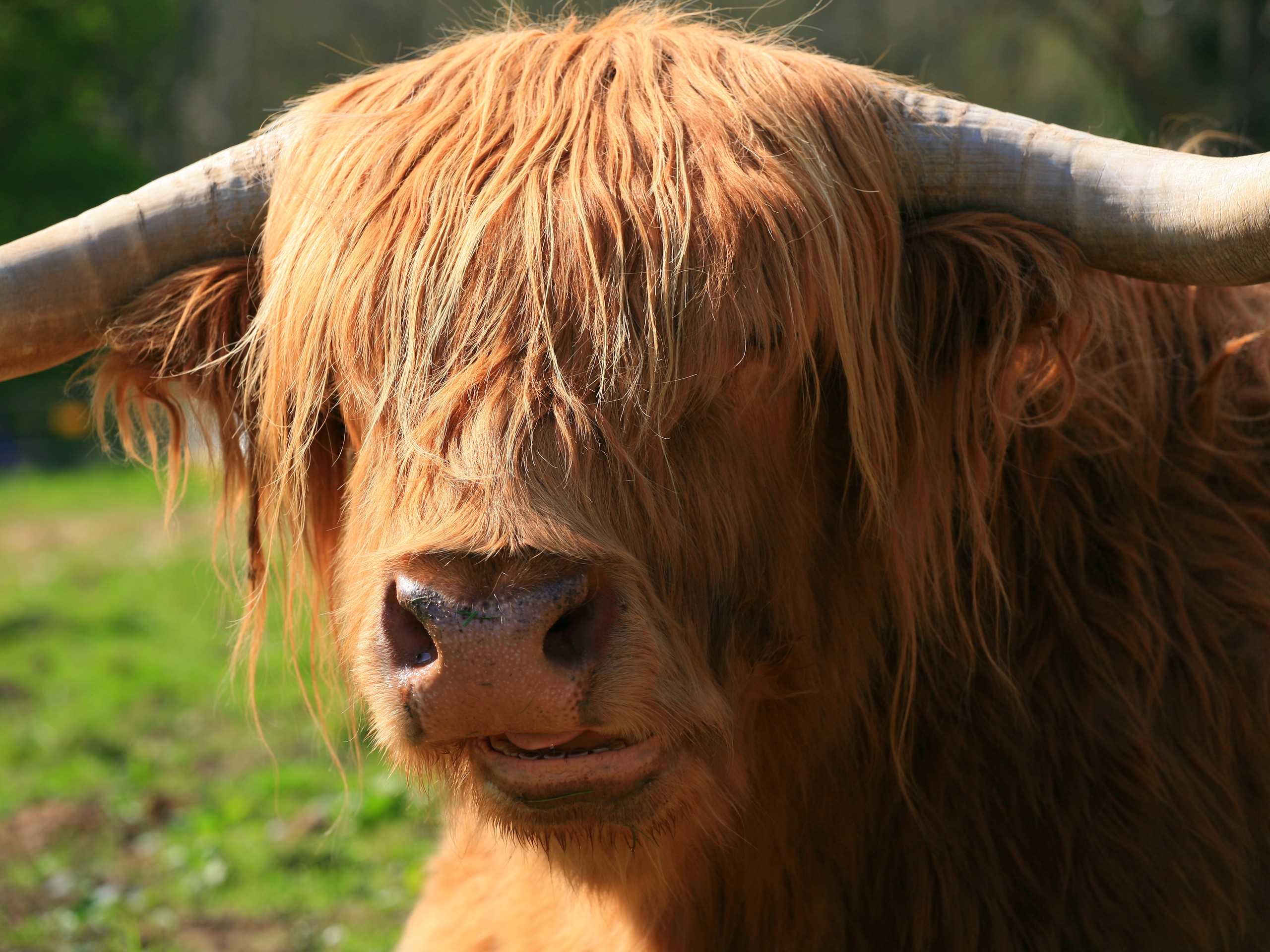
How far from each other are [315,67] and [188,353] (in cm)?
2730

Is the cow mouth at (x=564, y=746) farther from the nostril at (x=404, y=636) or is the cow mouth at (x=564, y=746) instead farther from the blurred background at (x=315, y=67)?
the blurred background at (x=315, y=67)

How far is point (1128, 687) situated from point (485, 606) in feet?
3.94

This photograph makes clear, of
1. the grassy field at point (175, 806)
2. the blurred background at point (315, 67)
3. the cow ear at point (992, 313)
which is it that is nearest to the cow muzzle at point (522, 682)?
the grassy field at point (175, 806)

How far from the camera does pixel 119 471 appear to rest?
19.1 metres

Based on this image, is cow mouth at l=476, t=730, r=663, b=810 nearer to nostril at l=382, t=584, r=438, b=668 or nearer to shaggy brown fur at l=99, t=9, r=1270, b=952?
shaggy brown fur at l=99, t=9, r=1270, b=952

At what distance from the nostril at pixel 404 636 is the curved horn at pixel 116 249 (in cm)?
95

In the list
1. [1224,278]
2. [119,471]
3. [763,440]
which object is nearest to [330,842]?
[763,440]

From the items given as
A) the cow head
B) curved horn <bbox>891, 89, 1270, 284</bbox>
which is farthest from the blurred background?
curved horn <bbox>891, 89, 1270, 284</bbox>

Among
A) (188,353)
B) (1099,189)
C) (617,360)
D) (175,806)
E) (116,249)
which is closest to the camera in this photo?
(617,360)

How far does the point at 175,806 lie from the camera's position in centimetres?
482

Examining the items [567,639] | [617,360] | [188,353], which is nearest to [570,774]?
[567,639]

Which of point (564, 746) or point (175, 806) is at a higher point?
point (564, 746)

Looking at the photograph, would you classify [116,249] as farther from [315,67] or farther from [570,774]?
[315,67]

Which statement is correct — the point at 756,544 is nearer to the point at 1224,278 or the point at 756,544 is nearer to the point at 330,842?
the point at 1224,278
